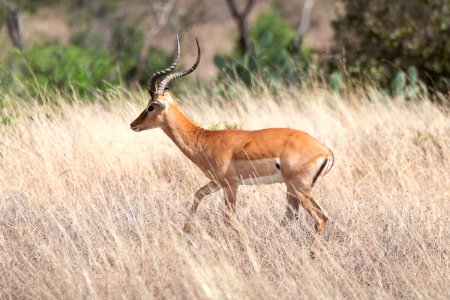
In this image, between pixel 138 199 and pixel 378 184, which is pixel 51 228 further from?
pixel 378 184

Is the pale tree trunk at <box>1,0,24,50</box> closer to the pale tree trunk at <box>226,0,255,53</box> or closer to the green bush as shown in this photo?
the pale tree trunk at <box>226,0,255,53</box>

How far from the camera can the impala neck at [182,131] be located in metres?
6.23

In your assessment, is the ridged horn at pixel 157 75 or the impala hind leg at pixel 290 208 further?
the ridged horn at pixel 157 75

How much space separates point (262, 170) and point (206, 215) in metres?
0.68

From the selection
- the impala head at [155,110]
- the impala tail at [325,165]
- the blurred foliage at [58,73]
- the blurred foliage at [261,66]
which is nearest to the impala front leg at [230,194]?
the impala tail at [325,165]

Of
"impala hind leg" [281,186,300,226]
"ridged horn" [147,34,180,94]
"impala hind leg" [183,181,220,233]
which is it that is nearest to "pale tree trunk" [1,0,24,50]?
"ridged horn" [147,34,180,94]

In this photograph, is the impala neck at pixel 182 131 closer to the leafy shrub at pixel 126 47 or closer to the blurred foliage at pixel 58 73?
the blurred foliage at pixel 58 73

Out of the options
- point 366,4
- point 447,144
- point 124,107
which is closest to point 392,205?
point 447,144

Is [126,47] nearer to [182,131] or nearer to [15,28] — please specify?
[15,28]

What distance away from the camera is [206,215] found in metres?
6.24

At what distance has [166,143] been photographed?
25.8ft

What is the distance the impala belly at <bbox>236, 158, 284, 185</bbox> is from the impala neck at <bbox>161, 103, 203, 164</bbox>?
460 millimetres

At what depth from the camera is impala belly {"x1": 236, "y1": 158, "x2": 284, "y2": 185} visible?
18.8 feet

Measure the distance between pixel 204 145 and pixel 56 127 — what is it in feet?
7.52
